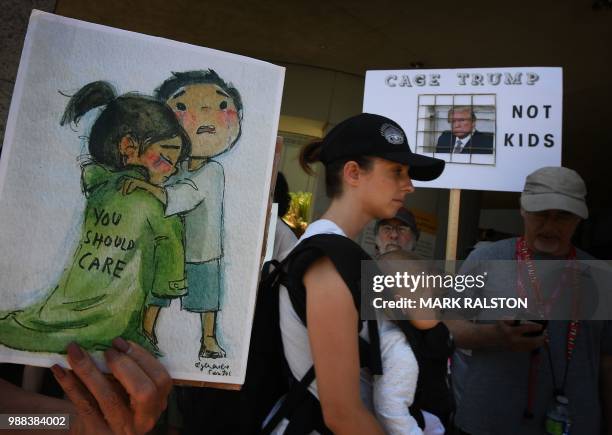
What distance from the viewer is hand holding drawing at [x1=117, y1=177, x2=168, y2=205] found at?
27.7 inches

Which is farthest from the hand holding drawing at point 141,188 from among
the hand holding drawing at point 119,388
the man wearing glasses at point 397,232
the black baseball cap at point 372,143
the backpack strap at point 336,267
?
the man wearing glasses at point 397,232

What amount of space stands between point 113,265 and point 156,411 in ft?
0.77

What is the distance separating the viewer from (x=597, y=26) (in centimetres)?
361

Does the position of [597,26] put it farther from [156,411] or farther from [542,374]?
[156,411]

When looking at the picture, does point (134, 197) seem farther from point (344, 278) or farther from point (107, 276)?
point (344, 278)

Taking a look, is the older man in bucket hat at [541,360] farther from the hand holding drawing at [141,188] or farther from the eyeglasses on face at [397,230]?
the hand holding drawing at [141,188]

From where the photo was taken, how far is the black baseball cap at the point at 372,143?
1094 mm

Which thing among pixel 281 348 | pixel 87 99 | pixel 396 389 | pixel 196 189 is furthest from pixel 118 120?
pixel 396 389

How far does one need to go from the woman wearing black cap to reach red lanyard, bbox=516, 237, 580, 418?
0.63m

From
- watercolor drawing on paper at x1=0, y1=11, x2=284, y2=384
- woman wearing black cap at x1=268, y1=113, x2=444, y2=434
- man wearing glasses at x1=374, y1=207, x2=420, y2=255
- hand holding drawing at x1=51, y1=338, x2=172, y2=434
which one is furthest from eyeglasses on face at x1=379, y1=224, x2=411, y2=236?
hand holding drawing at x1=51, y1=338, x2=172, y2=434

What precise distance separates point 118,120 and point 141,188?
11cm

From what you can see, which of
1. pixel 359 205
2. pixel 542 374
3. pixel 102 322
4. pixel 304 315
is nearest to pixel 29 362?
pixel 102 322

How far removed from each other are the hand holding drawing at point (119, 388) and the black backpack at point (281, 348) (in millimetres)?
291

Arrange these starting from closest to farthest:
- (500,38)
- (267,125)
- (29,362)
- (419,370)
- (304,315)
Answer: (29,362)
(267,125)
(304,315)
(419,370)
(500,38)
